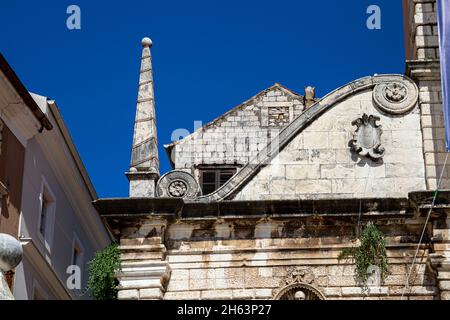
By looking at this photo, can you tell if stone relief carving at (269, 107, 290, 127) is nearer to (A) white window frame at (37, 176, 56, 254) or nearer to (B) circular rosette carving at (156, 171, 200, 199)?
(A) white window frame at (37, 176, 56, 254)

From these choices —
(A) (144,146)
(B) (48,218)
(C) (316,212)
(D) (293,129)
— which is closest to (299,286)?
(C) (316,212)

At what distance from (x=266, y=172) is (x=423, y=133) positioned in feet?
8.49

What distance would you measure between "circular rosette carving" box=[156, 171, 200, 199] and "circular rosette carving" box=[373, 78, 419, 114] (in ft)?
10.8

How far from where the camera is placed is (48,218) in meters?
22.0

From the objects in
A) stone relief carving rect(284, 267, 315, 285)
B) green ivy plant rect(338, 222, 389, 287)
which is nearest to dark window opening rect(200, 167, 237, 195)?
stone relief carving rect(284, 267, 315, 285)

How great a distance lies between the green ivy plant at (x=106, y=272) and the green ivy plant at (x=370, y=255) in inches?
144

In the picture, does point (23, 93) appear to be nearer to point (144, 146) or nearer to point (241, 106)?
point (144, 146)

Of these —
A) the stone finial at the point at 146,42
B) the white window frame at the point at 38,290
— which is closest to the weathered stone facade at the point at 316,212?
the stone finial at the point at 146,42

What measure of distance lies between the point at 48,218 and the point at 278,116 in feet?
25.9

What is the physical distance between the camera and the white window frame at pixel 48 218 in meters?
21.2

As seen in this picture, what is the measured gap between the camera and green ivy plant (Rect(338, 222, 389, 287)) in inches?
655

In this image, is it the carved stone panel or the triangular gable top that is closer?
the carved stone panel

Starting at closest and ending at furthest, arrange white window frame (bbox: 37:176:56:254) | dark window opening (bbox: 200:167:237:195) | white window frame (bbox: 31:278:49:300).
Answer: white window frame (bbox: 31:278:49:300) → white window frame (bbox: 37:176:56:254) → dark window opening (bbox: 200:167:237:195)
